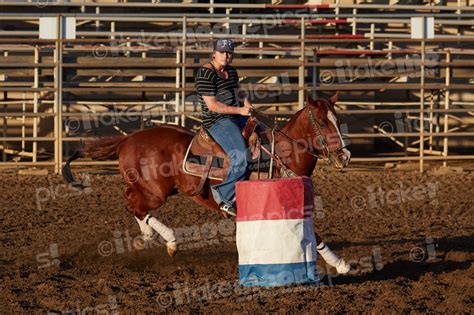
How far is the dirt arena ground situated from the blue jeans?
72cm

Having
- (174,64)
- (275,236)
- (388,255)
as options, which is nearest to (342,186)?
(174,64)

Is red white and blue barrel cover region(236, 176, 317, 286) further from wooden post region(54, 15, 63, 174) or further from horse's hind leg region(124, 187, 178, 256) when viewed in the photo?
wooden post region(54, 15, 63, 174)

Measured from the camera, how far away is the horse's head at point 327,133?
25.1ft

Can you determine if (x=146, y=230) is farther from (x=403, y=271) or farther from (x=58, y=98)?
(x=58, y=98)

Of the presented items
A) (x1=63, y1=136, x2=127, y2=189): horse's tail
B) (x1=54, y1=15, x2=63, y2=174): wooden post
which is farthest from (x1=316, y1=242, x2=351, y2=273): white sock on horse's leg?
(x1=54, y1=15, x2=63, y2=174): wooden post

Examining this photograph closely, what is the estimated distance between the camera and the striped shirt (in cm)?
776

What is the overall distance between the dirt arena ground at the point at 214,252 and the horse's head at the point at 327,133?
1.04m

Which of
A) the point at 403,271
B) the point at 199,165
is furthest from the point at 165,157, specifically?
the point at 403,271

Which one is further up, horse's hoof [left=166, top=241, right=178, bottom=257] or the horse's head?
the horse's head

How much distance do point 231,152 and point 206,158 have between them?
39 centimetres

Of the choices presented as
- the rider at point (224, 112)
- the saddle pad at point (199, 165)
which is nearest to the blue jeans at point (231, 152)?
the rider at point (224, 112)

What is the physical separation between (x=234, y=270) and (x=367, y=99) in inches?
452

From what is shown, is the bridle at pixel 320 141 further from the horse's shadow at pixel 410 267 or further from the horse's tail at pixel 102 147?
the horse's tail at pixel 102 147

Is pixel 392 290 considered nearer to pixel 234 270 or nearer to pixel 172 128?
pixel 234 270
